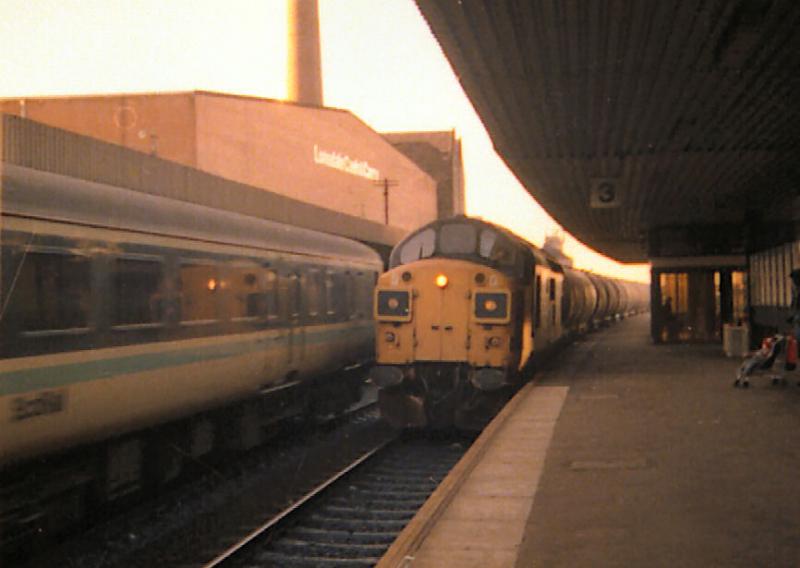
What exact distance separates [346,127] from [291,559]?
47551 mm

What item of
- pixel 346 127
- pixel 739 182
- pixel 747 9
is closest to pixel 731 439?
pixel 747 9

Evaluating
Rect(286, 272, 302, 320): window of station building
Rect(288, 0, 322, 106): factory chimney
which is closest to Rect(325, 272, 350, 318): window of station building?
Rect(286, 272, 302, 320): window of station building

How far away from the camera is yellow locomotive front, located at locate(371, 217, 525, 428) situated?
13375 millimetres

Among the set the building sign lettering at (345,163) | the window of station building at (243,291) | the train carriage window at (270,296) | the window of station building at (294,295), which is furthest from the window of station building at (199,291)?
the building sign lettering at (345,163)

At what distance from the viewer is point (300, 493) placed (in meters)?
10.8

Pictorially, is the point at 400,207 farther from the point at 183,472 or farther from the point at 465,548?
the point at 465,548

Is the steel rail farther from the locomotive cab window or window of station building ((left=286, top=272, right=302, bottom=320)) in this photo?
the locomotive cab window

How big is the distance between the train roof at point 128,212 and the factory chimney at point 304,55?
44.7 metres

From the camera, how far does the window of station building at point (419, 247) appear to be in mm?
14641

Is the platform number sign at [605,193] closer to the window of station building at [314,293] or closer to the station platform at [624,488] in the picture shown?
the station platform at [624,488]

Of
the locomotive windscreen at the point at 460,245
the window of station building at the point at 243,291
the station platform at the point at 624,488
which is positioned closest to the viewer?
the station platform at the point at 624,488

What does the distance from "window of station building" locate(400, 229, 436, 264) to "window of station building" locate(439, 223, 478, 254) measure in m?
0.18

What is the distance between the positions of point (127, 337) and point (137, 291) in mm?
498

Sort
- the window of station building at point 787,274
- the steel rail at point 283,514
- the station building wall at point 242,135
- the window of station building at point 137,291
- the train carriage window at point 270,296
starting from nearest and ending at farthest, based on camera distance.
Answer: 1. the steel rail at point 283,514
2. the window of station building at point 137,291
3. the train carriage window at point 270,296
4. the window of station building at point 787,274
5. the station building wall at point 242,135
